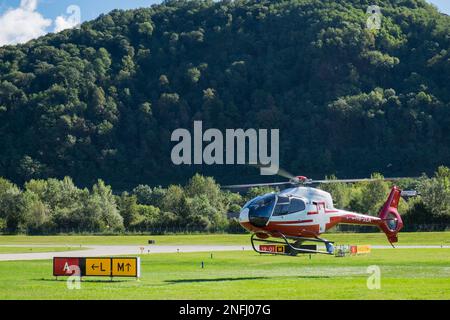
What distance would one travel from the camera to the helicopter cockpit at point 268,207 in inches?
1860

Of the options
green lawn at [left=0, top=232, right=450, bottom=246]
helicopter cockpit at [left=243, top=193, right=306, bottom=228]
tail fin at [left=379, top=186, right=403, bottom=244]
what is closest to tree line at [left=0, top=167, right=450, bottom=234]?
green lawn at [left=0, top=232, right=450, bottom=246]

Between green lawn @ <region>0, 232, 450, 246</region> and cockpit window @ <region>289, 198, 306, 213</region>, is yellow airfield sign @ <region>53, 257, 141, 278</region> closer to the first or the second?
cockpit window @ <region>289, 198, 306, 213</region>

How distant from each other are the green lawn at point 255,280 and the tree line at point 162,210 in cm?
4964

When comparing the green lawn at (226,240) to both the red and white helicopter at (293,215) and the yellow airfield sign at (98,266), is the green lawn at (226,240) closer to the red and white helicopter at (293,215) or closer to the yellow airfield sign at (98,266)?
the red and white helicopter at (293,215)

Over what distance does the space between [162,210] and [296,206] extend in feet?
297

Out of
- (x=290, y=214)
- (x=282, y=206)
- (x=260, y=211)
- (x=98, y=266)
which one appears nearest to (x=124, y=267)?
(x=98, y=266)

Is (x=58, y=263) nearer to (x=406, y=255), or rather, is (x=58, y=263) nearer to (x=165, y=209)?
(x=406, y=255)

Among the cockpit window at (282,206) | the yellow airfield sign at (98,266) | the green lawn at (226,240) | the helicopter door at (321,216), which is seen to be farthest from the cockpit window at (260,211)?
the green lawn at (226,240)

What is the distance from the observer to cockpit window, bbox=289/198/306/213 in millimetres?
→ 48156

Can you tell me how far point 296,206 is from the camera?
4838cm

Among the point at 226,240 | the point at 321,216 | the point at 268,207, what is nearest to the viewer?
the point at 268,207

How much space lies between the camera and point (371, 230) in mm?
111250

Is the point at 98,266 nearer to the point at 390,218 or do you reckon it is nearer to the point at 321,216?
the point at 321,216
